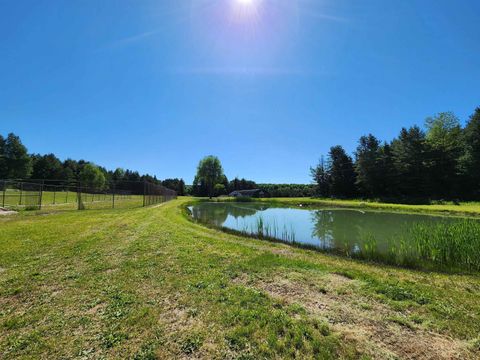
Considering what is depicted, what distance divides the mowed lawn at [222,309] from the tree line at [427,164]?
129ft

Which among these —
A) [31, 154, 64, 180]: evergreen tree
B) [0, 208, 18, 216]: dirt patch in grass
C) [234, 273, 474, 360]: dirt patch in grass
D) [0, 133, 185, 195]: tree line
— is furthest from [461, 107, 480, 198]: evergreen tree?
[31, 154, 64, 180]: evergreen tree

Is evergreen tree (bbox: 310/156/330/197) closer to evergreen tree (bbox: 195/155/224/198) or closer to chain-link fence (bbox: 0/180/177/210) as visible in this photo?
evergreen tree (bbox: 195/155/224/198)

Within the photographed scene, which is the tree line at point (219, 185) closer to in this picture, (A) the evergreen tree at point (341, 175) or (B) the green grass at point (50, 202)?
(A) the evergreen tree at point (341, 175)

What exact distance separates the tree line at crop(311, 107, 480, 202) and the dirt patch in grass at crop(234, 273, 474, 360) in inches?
1555

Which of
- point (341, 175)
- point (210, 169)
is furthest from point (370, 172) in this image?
point (210, 169)

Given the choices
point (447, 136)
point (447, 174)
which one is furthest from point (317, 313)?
point (447, 136)

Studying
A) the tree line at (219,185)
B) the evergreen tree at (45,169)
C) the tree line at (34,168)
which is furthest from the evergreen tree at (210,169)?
the evergreen tree at (45,169)

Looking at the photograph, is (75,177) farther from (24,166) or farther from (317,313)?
(317,313)

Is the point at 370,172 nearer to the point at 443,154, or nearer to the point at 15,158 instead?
the point at 443,154

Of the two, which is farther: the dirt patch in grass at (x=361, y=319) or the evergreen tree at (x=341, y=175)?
the evergreen tree at (x=341, y=175)

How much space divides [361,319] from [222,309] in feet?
6.23

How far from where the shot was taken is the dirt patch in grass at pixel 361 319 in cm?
264

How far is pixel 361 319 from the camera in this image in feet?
10.8

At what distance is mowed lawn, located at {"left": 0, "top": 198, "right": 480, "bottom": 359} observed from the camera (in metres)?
2.63
